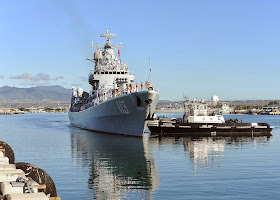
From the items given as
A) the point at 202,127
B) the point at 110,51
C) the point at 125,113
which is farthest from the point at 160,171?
the point at 110,51

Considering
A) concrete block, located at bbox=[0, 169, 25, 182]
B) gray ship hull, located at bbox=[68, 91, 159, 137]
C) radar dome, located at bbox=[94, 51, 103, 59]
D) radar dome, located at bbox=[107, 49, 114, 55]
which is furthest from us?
radar dome, located at bbox=[107, 49, 114, 55]

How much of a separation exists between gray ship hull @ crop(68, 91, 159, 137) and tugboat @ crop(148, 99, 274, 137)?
22.0ft

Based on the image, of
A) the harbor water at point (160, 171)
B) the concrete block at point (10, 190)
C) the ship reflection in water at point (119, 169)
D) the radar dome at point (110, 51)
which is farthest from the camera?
the radar dome at point (110, 51)

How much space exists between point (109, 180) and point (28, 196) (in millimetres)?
13460

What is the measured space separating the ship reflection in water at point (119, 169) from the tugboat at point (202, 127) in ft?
47.8

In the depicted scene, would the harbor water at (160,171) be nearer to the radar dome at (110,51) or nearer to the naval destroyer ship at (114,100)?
the naval destroyer ship at (114,100)

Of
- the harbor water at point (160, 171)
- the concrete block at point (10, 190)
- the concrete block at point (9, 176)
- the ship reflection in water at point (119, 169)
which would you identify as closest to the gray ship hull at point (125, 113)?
the ship reflection in water at point (119, 169)

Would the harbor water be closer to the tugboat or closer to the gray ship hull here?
the gray ship hull

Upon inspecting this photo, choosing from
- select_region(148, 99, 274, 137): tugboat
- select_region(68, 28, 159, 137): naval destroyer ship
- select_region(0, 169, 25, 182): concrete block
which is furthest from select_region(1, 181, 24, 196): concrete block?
select_region(148, 99, 274, 137): tugboat

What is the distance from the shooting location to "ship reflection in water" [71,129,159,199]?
1906 cm

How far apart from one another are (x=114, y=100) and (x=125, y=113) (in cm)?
228

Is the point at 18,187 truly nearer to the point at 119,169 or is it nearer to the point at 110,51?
the point at 119,169

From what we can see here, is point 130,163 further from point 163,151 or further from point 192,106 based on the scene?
point 192,106

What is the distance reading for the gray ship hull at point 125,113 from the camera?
147 feet
